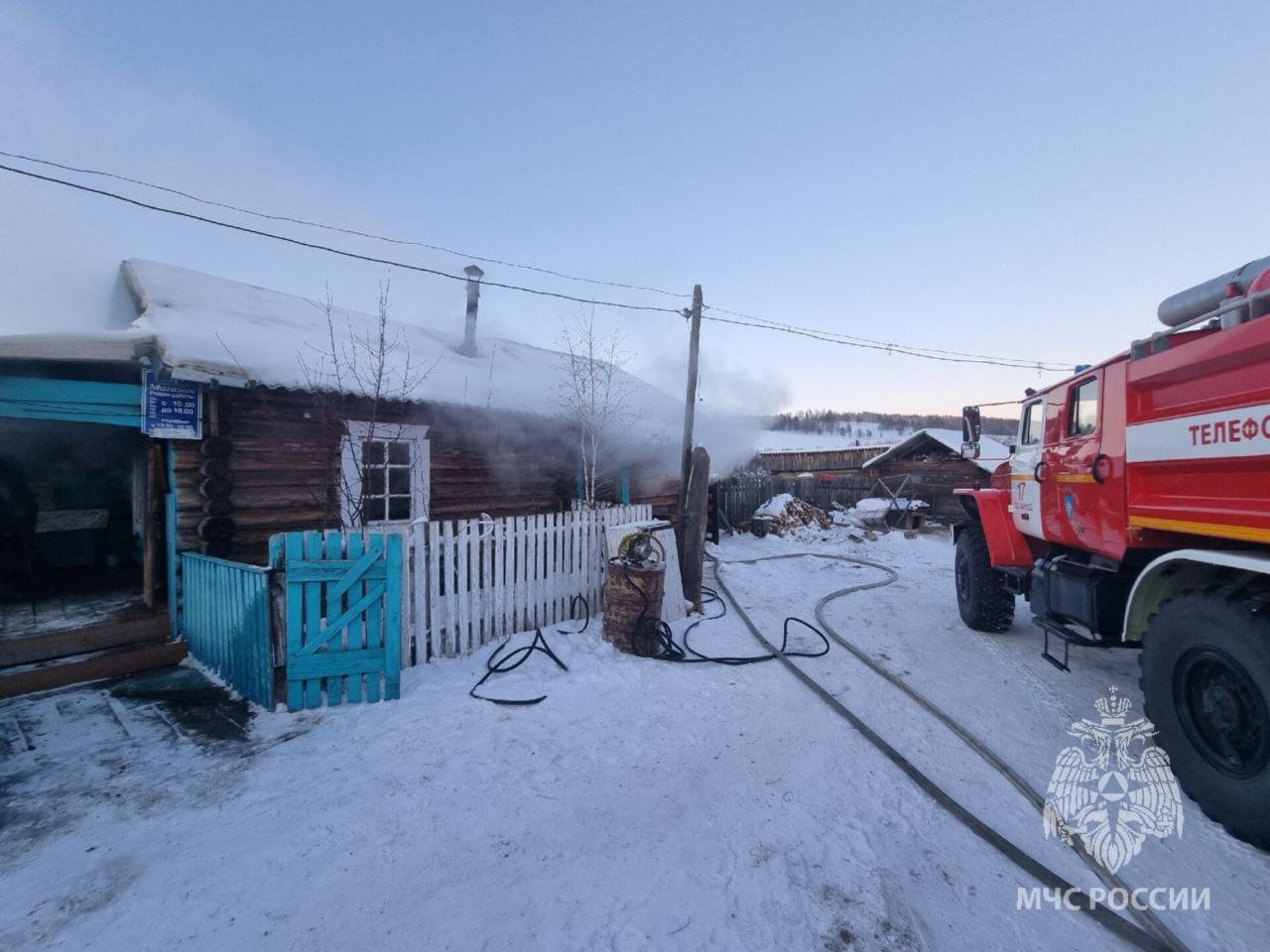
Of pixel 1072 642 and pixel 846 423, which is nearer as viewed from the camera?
pixel 1072 642

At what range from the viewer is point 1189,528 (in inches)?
129

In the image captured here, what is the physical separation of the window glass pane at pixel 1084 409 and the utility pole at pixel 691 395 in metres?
4.52

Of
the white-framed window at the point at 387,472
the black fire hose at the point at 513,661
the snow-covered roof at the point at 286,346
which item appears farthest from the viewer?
the white-framed window at the point at 387,472

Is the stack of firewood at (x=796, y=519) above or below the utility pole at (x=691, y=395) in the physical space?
below

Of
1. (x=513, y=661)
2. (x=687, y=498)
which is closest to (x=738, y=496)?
(x=687, y=498)

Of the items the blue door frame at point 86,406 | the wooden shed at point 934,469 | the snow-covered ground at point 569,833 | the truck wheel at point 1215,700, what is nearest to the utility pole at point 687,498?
the snow-covered ground at point 569,833

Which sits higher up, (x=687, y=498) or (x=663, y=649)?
(x=687, y=498)

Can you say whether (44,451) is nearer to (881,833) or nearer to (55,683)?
(55,683)

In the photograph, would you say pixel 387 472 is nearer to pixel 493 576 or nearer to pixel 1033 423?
pixel 493 576

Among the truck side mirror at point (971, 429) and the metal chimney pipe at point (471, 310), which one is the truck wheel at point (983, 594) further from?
the metal chimney pipe at point (471, 310)

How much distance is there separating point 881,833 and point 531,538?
4391 mm

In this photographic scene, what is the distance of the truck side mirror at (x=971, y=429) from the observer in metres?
6.27

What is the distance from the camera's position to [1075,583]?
4.55 meters

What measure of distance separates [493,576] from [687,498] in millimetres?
3120
